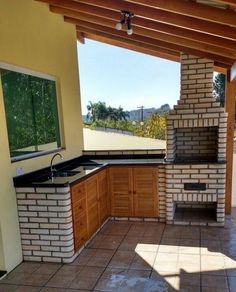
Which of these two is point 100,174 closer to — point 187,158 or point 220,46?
point 187,158

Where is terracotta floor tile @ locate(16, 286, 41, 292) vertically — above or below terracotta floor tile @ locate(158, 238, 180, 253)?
above

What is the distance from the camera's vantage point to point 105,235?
3.78 m

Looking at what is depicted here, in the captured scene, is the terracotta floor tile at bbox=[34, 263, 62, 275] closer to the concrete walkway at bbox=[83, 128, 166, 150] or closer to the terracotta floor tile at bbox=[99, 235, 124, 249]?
the terracotta floor tile at bbox=[99, 235, 124, 249]

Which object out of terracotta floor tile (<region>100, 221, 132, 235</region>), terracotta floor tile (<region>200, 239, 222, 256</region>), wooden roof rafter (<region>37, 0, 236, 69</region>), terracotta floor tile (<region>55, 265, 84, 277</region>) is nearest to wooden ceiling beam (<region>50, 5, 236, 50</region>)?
wooden roof rafter (<region>37, 0, 236, 69</region>)

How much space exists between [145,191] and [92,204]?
2.92 feet

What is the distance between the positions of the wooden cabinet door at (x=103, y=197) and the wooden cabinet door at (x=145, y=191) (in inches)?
17.0

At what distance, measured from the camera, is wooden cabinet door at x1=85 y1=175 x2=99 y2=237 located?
11.6 feet

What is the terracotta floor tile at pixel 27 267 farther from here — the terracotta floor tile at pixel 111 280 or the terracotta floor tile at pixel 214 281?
the terracotta floor tile at pixel 214 281

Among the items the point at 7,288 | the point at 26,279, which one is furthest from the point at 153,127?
the point at 7,288

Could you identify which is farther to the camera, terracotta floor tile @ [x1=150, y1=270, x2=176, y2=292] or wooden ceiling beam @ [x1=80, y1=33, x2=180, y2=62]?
wooden ceiling beam @ [x1=80, y1=33, x2=180, y2=62]

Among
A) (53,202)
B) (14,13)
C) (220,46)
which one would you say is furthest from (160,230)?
(14,13)

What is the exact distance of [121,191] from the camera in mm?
4207

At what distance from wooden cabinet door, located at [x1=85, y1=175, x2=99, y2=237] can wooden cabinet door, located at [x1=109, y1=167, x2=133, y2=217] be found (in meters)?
0.48

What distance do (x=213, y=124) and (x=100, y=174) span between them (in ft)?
5.80
